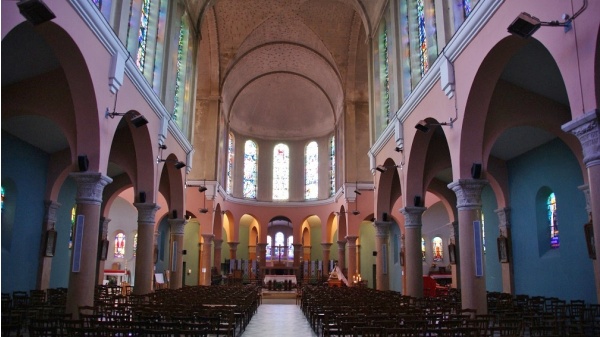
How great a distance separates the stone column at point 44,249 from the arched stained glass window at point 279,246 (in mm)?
28871

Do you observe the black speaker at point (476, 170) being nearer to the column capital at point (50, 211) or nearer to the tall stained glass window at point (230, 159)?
the column capital at point (50, 211)

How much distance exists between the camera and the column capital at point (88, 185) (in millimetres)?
12539

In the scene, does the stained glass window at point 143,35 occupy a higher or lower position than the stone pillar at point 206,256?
higher

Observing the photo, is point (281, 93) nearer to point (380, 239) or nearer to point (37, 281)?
point (380, 239)

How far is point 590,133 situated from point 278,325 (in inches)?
470

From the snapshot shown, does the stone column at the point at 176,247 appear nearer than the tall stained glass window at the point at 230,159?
Yes

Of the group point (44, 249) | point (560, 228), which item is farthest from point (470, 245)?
point (44, 249)

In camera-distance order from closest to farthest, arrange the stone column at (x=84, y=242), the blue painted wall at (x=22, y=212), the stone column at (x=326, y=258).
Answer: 1. the stone column at (x=84, y=242)
2. the blue painted wall at (x=22, y=212)
3. the stone column at (x=326, y=258)

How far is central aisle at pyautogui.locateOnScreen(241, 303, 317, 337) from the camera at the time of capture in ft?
46.3

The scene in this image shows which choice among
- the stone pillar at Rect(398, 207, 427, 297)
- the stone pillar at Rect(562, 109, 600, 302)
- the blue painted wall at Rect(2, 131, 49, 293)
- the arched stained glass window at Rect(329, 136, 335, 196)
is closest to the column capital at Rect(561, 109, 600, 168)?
the stone pillar at Rect(562, 109, 600, 302)

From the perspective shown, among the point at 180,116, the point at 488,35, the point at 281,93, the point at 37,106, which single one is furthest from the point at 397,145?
the point at 281,93

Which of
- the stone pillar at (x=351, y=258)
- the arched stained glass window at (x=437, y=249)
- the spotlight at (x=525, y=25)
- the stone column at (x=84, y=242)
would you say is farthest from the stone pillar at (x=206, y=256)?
the spotlight at (x=525, y=25)

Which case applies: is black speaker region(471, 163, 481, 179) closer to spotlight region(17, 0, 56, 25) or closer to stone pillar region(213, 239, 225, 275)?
spotlight region(17, 0, 56, 25)

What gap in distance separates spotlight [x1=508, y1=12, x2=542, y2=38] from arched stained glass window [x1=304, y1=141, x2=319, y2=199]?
→ 112 ft
